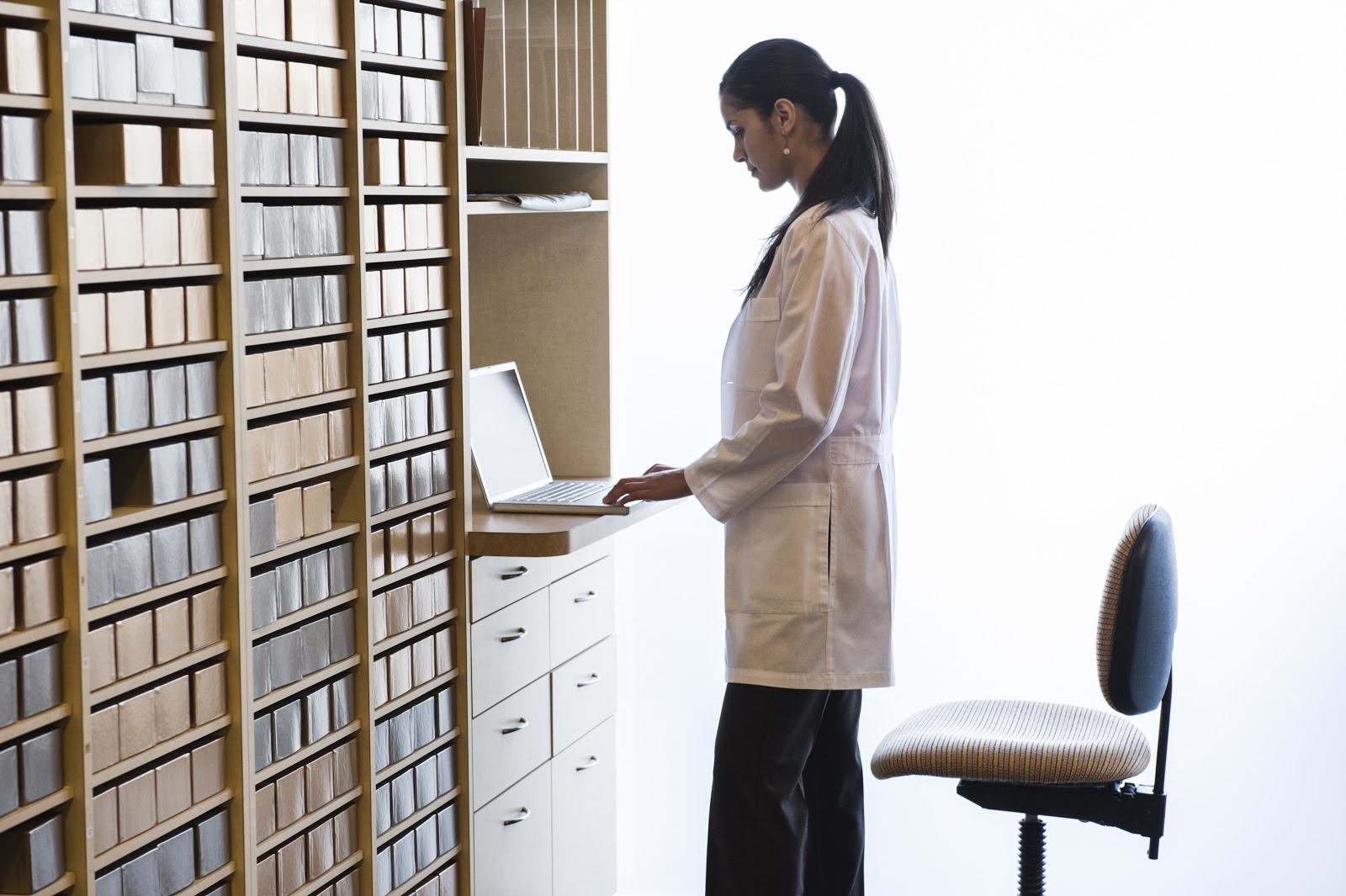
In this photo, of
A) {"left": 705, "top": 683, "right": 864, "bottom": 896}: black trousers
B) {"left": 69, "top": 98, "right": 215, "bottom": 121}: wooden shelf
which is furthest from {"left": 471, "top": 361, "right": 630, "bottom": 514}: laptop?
{"left": 69, "top": 98, "right": 215, "bottom": 121}: wooden shelf

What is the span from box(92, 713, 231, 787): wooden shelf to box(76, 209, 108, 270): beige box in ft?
1.66

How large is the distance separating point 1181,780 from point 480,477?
1.53 meters

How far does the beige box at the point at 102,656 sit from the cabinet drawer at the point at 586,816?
119 centimetres

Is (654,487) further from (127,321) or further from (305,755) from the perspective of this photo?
(127,321)

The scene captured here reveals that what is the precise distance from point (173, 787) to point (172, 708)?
0.29ft

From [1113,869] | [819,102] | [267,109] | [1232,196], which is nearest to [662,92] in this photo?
[819,102]

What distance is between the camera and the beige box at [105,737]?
1.45 meters

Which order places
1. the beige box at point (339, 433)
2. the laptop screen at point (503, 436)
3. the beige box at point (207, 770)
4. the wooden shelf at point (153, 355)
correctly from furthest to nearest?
the laptop screen at point (503, 436), the beige box at point (339, 433), the beige box at point (207, 770), the wooden shelf at point (153, 355)

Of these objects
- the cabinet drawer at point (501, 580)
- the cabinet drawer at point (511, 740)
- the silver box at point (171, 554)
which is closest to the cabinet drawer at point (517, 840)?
the cabinet drawer at point (511, 740)

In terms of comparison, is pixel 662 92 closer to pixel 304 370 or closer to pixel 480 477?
pixel 480 477

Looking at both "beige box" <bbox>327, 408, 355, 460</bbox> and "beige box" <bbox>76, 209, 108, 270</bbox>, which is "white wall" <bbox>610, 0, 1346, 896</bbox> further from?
"beige box" <bbox>76, 209, 108, 270</bbox>

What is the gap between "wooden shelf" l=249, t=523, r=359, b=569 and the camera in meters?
1.72

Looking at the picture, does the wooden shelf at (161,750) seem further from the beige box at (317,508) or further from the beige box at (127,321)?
the beige box at (127,321)

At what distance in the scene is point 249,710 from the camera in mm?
1694
